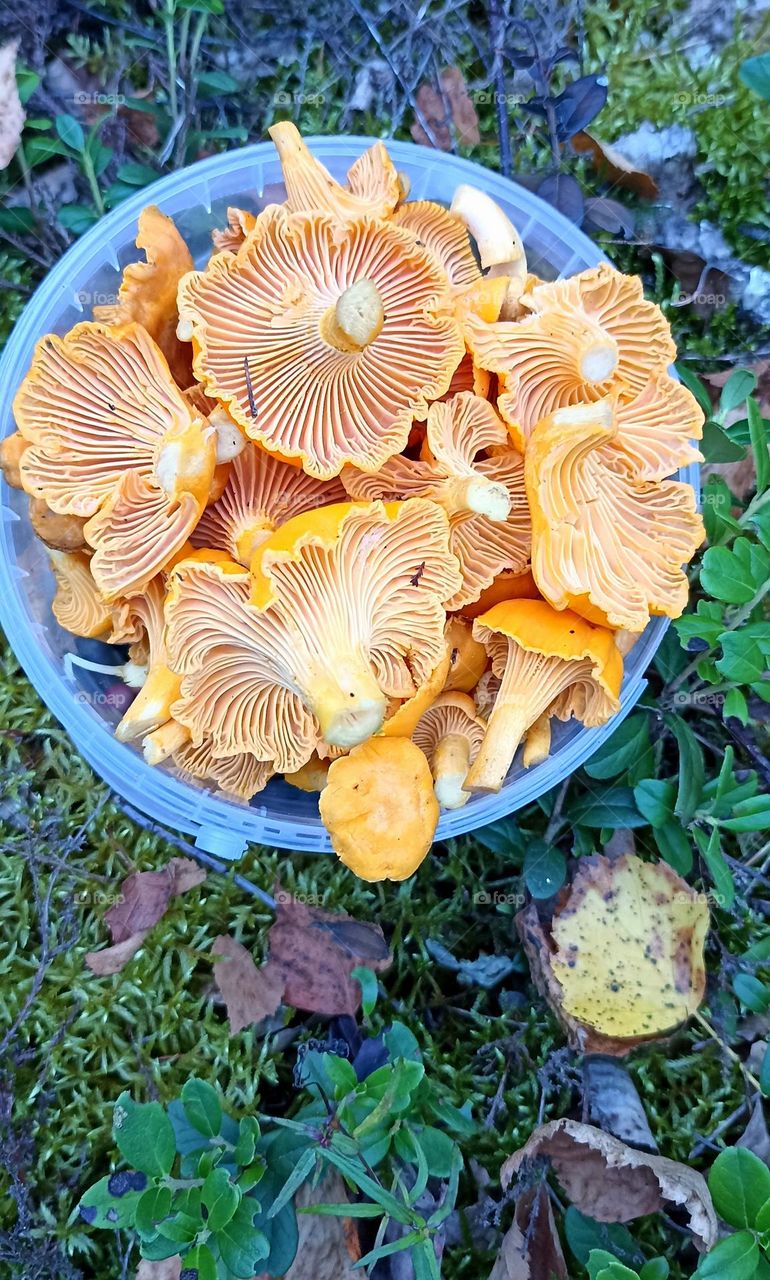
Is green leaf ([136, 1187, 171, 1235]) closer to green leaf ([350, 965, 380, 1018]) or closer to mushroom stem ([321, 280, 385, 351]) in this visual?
green leaf ([350, 965, 380, 1018])

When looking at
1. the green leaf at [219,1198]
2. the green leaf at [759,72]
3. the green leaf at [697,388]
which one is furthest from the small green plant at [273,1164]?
the green leaf at [759,72]

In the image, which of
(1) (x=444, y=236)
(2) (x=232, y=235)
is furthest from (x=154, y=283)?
(1) (x=444, y=236)

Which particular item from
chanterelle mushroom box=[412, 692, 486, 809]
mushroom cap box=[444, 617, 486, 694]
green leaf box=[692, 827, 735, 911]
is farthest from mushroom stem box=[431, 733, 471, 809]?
green leaf box=[692, 827, 735, 911]

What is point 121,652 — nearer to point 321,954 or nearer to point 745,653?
point 321,954

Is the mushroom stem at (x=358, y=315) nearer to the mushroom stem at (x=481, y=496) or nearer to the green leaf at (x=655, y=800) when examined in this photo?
the mushroom stem at (x=481, y=496)

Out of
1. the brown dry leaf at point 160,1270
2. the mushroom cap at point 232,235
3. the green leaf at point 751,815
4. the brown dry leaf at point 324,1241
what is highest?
the mushroom cap at point 232,235
